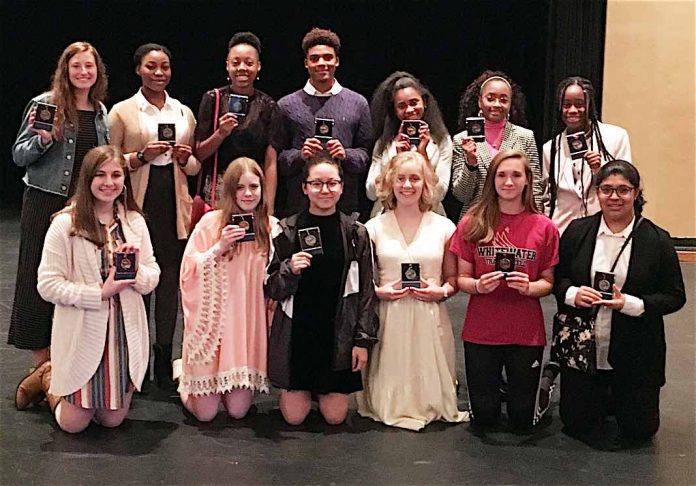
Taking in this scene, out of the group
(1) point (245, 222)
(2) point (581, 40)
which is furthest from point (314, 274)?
(2) point (581, 40)

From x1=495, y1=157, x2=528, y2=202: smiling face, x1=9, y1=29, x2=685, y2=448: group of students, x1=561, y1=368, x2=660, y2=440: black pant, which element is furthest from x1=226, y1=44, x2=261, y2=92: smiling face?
x1=561, y1=368, x2=660, y2=440: black pant

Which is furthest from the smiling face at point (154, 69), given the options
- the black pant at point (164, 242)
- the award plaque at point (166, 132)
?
the black pant at point (164, 242)

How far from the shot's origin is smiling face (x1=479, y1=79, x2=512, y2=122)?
4.05 meters

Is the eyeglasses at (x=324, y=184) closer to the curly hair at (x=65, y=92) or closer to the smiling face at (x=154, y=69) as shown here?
the smiling face at (x=154, y=69)

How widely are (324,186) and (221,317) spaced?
2.15 feet

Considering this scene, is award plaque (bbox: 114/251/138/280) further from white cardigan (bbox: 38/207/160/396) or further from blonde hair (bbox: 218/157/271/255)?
blonde hair (bbox: 218/157/271/255)

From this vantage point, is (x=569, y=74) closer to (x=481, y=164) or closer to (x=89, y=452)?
(x=481, y=164)

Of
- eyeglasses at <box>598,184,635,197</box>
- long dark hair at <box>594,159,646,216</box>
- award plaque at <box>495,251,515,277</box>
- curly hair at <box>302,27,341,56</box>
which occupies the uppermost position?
curly hair at <box>302,27,341,56</box>

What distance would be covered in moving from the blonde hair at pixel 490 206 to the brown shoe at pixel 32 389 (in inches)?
70.0

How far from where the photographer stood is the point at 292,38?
9.27 meters

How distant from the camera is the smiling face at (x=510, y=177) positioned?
142 inches

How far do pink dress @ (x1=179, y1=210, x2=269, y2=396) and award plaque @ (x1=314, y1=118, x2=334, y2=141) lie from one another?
603 millimetres

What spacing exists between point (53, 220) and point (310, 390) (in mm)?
1182

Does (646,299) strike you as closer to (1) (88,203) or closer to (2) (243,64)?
(2) (243,64)
